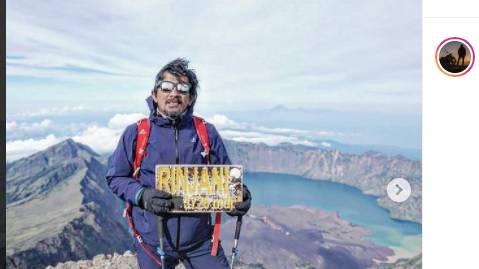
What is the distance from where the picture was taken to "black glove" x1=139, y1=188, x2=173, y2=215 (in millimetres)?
1959

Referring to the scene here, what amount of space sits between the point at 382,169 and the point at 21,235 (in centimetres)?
1468

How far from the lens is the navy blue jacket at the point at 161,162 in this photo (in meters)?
2.08

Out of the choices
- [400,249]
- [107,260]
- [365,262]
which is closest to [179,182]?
[107,260]

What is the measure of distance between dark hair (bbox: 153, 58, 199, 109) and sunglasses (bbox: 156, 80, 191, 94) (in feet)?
0.13

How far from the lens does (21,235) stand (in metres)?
16.8

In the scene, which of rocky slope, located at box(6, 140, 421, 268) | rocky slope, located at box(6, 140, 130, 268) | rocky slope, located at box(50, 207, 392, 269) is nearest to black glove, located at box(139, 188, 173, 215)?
rocky slope, located at box(6, 140, 421, 268)

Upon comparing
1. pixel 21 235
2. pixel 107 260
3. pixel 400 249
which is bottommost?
pixel 21 235

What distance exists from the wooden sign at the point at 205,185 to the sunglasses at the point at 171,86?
1.13 ft

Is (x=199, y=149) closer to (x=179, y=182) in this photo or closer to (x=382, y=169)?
(x=179, y=182)

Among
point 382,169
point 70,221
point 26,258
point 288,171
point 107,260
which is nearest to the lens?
point 107,260

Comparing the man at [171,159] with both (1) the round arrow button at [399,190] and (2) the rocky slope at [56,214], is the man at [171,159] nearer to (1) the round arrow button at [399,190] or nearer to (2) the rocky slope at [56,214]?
(1) the round arrow button at [399,190]

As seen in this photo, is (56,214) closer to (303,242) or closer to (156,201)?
(303,242)
